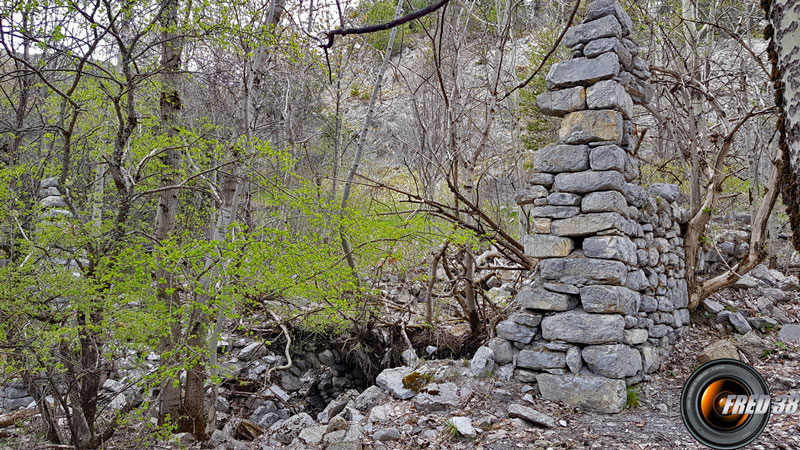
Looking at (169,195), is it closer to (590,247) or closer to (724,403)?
(590,247)

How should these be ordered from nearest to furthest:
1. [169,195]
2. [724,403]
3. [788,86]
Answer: [788,86] → [724,403] → [169,195]

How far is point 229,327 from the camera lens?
7.96 metres

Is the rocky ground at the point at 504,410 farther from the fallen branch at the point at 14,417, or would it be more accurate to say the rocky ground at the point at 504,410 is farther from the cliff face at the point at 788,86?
the cliff face at the point at 788,86

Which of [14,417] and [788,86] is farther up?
[788,86]

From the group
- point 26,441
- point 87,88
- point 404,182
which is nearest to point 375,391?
point 26,441

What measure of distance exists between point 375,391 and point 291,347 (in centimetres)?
304

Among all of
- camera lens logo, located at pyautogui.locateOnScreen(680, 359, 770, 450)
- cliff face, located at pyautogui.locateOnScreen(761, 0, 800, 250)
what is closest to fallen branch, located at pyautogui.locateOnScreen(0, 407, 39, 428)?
camera lens logo, located at pyautogui.locateOnScreen(680, 359, 770, 450)

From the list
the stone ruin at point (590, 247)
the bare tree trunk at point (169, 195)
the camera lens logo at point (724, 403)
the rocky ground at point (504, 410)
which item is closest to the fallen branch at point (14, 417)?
the rocky ground at point (504, 410)

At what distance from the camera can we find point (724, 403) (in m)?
2.50

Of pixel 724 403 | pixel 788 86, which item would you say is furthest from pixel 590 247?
pixel 788 86

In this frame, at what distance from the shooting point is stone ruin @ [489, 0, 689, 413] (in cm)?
387

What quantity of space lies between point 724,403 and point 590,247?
1.72 meters

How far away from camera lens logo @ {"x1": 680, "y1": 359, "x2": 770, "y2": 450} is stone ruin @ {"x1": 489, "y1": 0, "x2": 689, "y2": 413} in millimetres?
1114

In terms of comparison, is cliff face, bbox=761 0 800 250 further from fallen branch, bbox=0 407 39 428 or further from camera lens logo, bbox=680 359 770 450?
fallen branch, bbox=0 407 39 428
